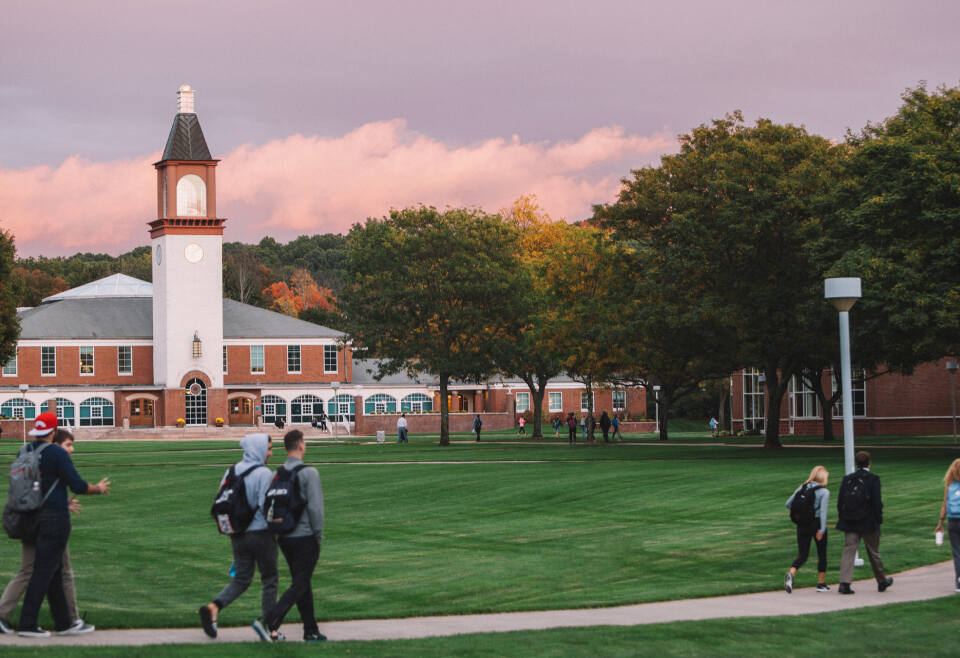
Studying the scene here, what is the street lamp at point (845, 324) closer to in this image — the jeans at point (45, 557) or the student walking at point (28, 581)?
the student walking at point (28, 581)

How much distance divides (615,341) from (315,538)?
38.9 meters

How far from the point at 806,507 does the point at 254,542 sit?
7.20 meters

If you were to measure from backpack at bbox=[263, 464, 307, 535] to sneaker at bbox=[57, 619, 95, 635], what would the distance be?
229 cm

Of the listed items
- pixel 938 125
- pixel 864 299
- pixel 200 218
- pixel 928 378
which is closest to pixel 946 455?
pixel 864 299

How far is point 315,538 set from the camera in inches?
462

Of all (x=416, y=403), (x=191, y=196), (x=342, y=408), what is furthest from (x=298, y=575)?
(x=416, y=403)

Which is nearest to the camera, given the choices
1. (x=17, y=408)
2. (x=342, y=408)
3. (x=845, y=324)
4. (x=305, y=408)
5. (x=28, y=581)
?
(x=28, y=581)

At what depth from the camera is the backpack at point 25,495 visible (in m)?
11.6

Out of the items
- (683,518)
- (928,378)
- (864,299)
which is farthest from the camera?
(928,378)

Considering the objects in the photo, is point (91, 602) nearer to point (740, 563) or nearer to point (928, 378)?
point (740, 563)

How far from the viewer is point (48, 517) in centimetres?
1170

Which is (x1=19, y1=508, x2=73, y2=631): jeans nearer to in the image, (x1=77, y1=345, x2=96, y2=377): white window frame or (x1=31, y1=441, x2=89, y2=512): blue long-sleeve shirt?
(x1=31, y1=441, x2=89, y2=512): blue long-sleeve shirt

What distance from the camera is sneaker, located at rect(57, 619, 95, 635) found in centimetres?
1214

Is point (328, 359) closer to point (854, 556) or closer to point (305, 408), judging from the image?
point (305, 408)
